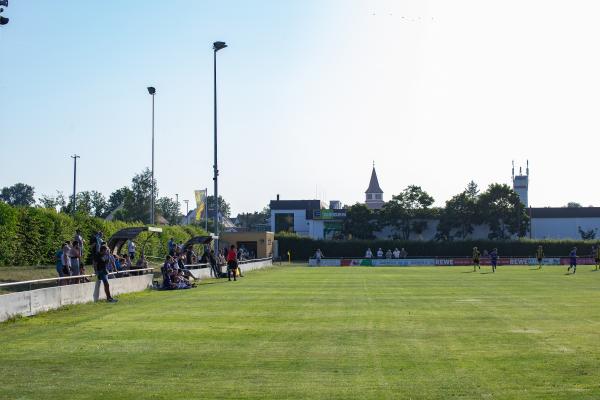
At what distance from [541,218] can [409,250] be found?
Result: 30083 millimetres

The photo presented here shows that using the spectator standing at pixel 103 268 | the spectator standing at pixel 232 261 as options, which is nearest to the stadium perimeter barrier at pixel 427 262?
the spectator standing at pixel 232 261

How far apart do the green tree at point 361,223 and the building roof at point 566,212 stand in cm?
2665

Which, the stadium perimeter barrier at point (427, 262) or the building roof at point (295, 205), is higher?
the building roof at point (295, 205)

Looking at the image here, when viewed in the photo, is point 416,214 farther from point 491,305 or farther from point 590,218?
point 491,305

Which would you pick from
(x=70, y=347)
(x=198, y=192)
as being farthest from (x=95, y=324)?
(x=198, y=192)

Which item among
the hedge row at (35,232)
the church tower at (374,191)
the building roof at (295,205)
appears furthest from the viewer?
the church tower at (374,191)

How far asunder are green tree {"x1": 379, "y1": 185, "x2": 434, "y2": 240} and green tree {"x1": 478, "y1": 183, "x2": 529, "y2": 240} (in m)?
7.94

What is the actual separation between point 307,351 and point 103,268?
44.5 ft

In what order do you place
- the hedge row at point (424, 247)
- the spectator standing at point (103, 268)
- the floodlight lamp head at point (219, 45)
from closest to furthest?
the spectator standing at point (103, 268) → the floodlight lamp head at point (219, 45) → the hedge row at point (424, 247)

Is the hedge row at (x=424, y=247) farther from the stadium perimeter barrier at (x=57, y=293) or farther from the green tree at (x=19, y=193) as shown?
the green tree at (x=19, y=193)

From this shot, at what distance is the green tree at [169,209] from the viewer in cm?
15300

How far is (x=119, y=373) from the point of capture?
432 inches

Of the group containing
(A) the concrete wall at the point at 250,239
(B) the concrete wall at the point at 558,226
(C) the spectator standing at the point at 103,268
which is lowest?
(C) the spectator standing at the point at 103,268

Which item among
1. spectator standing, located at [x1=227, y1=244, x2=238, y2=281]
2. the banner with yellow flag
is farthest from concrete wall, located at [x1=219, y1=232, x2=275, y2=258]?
spectator standing, located at [x1=227, y1=244, x2=238, y2=281]
